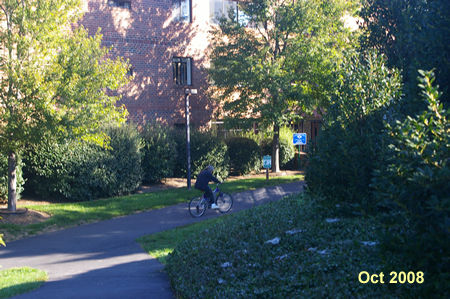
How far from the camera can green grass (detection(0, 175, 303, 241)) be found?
13566mm

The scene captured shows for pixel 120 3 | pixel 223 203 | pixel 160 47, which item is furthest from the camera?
pixel 160 47

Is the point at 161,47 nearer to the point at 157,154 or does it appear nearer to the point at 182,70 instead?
the point at 182,70

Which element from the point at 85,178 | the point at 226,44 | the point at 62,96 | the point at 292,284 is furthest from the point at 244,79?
the point at 292,284

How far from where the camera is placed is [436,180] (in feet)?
12.2

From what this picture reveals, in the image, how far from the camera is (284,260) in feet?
20.9

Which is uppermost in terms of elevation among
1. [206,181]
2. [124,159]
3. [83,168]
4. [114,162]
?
[124,159]

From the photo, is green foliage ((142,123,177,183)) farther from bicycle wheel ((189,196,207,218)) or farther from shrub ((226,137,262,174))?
bicycle wheel ((189,196,207,218))

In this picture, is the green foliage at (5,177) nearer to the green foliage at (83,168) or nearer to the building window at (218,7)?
the green foliage at (83,168)

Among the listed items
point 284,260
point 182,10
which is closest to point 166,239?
point 284,260

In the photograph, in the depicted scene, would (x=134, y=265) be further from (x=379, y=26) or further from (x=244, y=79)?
(x=244, y=79)
